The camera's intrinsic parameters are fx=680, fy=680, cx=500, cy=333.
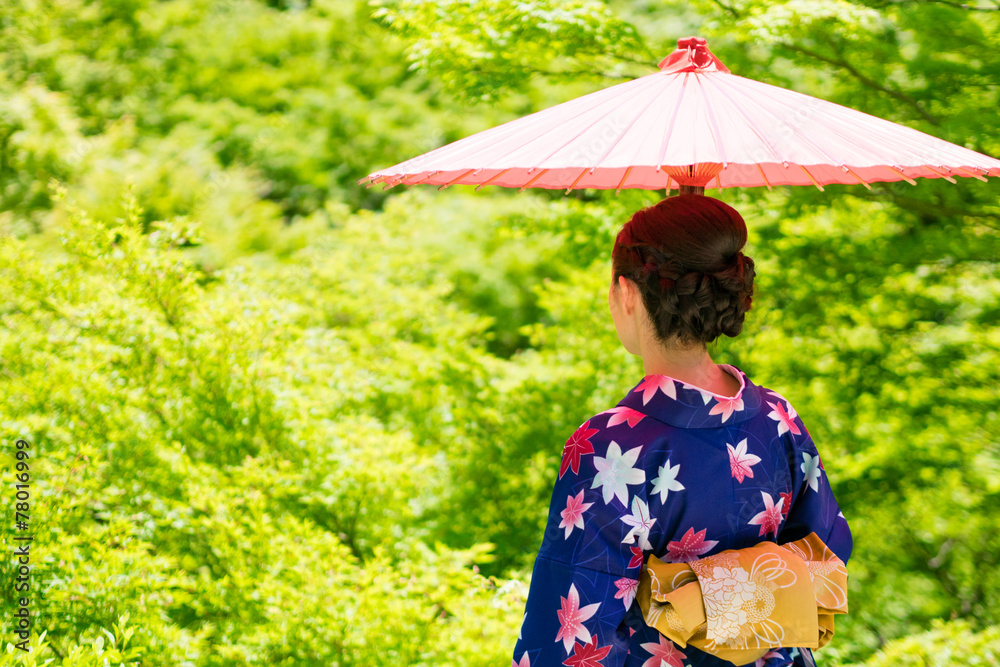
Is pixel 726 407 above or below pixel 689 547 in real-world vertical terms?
above

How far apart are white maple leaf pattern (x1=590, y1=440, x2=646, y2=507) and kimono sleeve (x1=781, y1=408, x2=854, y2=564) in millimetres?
433

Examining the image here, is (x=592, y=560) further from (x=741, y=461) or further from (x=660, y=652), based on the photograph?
(x=741, y=461)

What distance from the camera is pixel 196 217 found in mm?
7574

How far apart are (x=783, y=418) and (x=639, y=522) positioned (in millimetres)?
450

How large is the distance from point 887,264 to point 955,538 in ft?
5.94

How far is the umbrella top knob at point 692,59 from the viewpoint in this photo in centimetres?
156

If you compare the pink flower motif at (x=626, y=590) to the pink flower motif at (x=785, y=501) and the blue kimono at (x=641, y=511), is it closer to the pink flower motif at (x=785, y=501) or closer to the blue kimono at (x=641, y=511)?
Result: the blue kimono at (x=641, y=511)

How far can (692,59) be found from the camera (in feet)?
5.14

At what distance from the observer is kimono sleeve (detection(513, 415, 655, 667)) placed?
4.20 ft

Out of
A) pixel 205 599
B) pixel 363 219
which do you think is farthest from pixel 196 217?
pixel 205 599

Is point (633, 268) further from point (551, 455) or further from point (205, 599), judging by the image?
point (551, 455)

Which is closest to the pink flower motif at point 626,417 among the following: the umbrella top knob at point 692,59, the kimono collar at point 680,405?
the kimono collar at point 680,405

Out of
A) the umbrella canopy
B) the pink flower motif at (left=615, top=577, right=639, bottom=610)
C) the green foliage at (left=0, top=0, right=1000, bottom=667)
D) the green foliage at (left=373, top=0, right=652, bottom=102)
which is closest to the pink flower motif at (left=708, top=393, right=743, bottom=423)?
the pink flower motif at (left=615, top=577, right=639, bottom=610)

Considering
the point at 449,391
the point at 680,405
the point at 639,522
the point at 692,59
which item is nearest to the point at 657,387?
the point at 680,405
